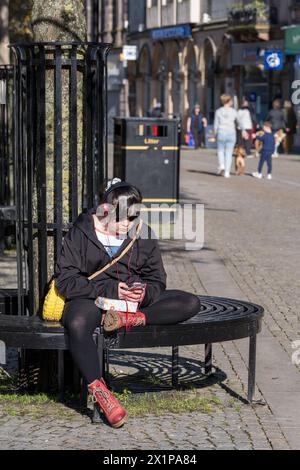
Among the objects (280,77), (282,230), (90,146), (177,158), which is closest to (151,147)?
(177,158)

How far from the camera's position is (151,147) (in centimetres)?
1830

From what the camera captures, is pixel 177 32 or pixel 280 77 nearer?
pixel 280 77

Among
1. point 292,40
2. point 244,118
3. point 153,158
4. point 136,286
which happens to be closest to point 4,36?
point 153,158

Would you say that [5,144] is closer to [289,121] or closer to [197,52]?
[289,121]

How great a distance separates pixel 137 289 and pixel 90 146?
926mm

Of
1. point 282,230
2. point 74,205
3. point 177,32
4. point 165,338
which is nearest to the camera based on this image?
point 165,338

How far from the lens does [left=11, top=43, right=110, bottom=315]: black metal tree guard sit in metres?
7.22

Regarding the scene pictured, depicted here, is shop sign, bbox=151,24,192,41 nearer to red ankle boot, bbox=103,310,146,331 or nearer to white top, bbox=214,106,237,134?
white top, bbox=214,106,237,134

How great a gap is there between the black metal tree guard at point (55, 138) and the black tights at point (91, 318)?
1.83 ft

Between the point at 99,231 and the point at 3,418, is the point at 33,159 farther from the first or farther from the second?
the point at 3,418

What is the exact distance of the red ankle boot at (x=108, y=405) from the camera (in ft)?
21.4

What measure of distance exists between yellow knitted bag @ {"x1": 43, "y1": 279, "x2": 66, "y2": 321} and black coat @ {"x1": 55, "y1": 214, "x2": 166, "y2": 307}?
5 cm

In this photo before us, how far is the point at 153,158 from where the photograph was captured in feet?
60.0

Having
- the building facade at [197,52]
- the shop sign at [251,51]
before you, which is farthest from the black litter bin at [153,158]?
the shop sign at [251,51]
